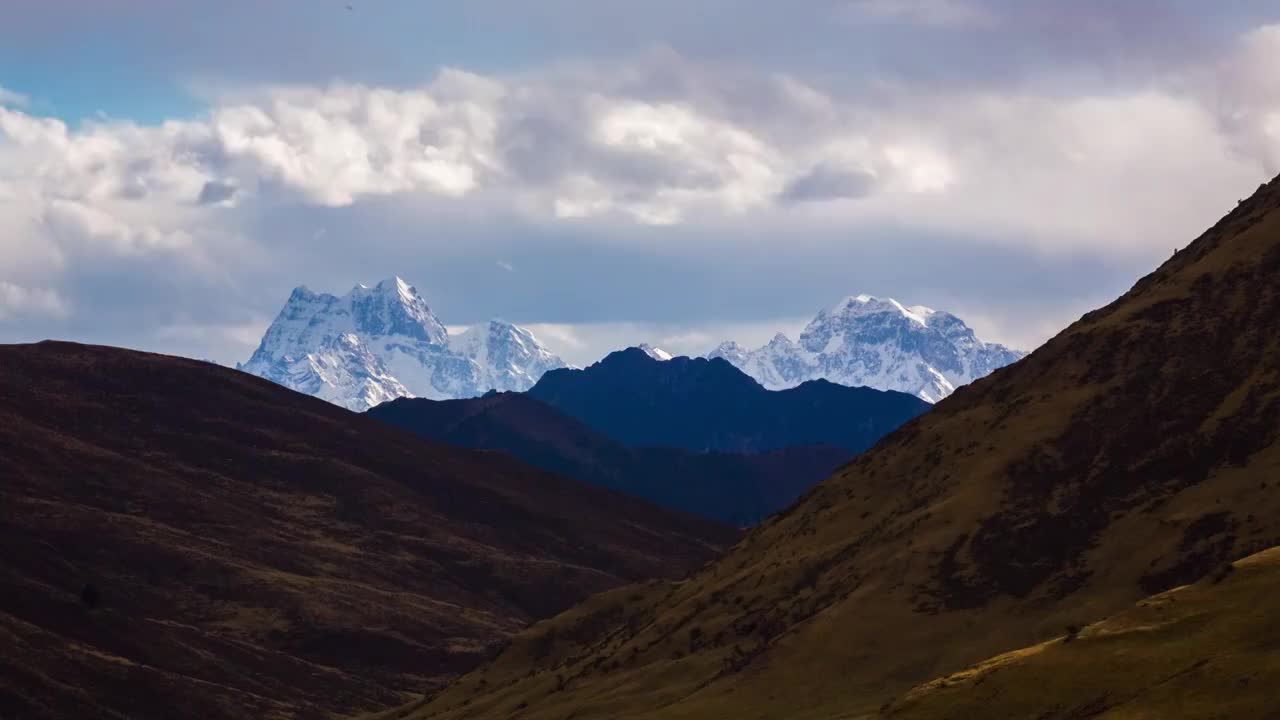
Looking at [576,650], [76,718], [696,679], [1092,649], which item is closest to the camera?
[1092,649]

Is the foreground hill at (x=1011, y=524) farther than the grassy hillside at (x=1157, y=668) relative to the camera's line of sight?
Yes

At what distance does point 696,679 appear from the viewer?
392 feet

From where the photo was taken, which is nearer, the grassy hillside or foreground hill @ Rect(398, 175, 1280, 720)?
the grassy hillside

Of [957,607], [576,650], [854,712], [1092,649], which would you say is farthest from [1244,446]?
[576,650]

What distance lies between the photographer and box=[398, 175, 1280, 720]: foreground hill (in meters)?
100

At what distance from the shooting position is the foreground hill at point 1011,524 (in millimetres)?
100312

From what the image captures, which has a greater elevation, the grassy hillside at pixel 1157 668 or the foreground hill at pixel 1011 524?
the foreground hill at pixel 1011 524

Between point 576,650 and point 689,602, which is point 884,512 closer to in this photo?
point 689,602

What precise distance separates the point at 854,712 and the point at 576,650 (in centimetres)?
7140

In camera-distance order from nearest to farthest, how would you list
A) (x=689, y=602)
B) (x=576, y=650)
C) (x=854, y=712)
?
(x=854, y=712) < (x=689, y=602) < (x=576, y=650)

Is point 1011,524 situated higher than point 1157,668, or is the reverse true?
point 1011,524

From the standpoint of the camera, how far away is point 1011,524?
112188 mm

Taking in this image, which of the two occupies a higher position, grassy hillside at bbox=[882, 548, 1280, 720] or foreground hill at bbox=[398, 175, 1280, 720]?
foreground hill at bbox=[398, 175, 1280, 720]

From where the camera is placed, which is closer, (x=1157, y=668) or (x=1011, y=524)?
(x=1157, y=668)
